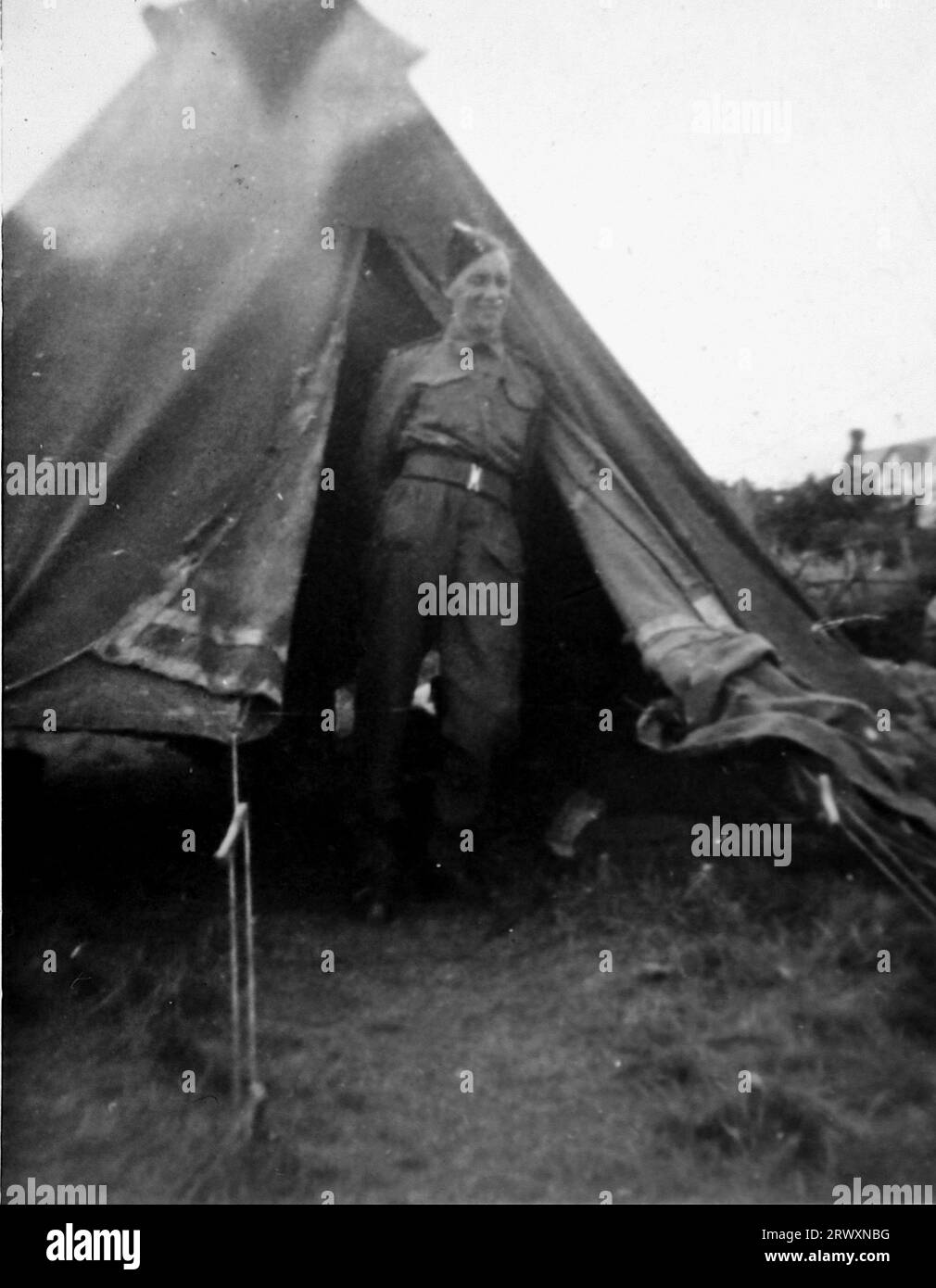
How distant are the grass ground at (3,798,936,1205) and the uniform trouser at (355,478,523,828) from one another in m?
0.43

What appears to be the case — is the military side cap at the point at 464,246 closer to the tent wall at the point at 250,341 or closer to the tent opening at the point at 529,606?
the tent wall at the point at 250,341

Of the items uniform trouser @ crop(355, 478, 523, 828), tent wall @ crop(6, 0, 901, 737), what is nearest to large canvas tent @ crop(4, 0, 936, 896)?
tent wall @ crop(6, 0, 901, 737)

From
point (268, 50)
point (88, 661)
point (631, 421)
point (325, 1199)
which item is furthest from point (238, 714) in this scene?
point (268, 50)

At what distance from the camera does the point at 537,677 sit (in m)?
3.79

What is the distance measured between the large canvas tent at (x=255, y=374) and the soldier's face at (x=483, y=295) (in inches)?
5.8

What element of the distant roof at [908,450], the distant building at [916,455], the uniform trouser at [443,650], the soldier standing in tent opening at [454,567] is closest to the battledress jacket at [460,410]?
the soldier standing in tent opening at [454,567]

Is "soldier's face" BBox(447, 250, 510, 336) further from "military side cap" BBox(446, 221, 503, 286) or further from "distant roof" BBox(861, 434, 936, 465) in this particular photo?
"distant roof" BBox(861, 434, 936, 465)

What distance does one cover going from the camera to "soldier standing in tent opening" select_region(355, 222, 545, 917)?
10.3 ft

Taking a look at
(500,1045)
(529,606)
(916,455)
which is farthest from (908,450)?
(500,1045)

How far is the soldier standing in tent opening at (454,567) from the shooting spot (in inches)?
123

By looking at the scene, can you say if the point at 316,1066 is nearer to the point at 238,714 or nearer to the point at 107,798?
the point at 238,714

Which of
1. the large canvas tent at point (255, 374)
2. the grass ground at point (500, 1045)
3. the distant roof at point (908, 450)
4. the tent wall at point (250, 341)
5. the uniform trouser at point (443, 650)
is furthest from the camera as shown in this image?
the distant roof at point (908, 450)

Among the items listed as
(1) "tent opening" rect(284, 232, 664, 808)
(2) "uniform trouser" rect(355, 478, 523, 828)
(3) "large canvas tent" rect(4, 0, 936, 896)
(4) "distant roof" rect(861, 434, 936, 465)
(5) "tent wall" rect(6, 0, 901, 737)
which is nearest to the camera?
(3) "large canvas tent" rect(4, 0, 936, 896)
